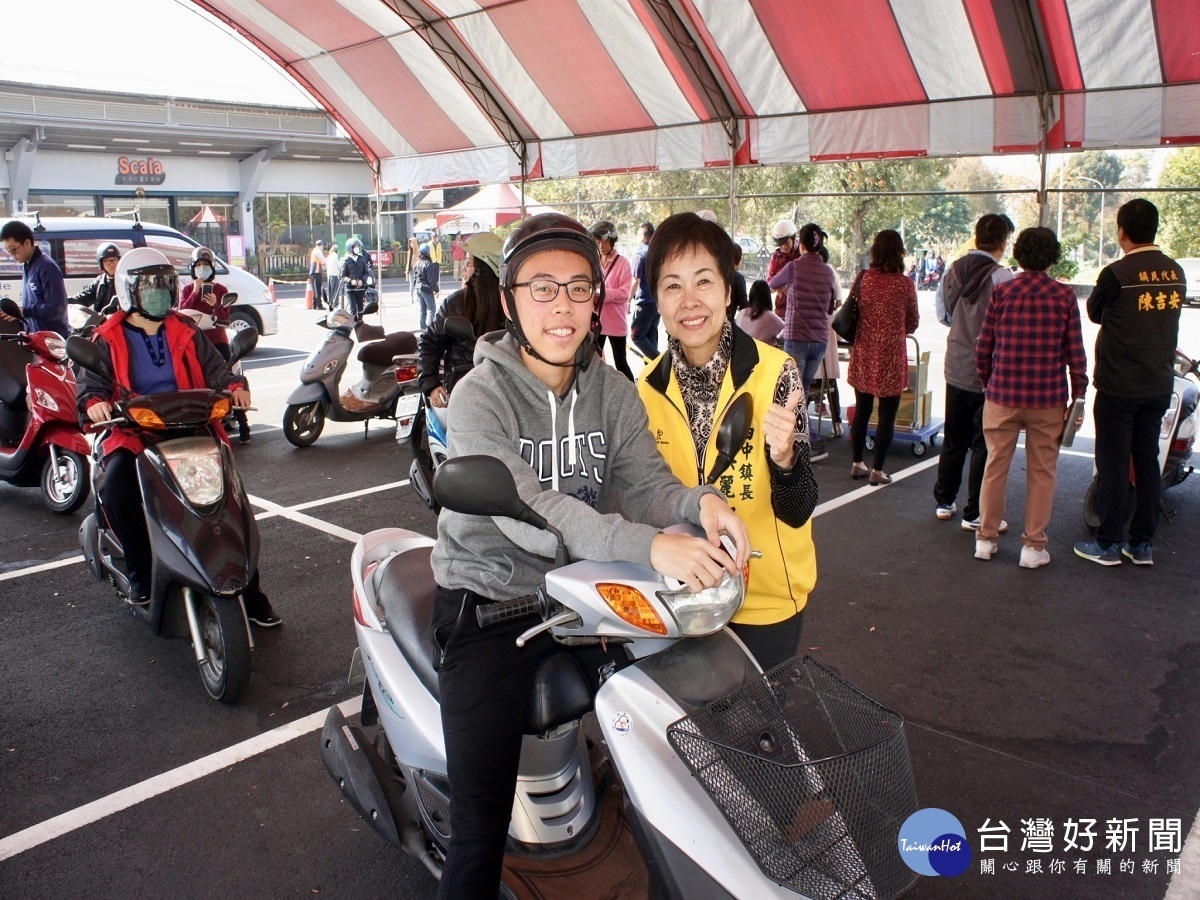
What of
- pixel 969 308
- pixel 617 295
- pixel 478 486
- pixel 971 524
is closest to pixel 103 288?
pixel 617 295

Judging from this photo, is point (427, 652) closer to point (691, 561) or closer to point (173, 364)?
point (691, 561)

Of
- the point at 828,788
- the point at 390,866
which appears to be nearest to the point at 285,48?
the point at 390,866

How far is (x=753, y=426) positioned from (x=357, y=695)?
2514 millimetres

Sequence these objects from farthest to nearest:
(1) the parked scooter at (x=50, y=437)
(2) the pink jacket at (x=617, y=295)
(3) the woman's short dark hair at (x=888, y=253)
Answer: (2) the pink jacket at (x=617, y=295) → (3) the woman's short dark hair at (x=888, y=253) → (1) the parked scooter at (x=50, y=437)

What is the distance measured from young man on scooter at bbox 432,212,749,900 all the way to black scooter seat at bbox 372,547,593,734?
1.5 inches

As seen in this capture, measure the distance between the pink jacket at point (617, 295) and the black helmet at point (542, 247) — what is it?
8.34 m

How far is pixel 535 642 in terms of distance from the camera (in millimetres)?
2236

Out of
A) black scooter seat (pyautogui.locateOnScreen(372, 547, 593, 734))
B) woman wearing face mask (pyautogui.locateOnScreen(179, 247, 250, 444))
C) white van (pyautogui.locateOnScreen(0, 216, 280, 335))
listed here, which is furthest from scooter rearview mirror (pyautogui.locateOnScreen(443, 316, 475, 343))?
white van (pyautogui.locateOnScreen(0, 216, 280, 335))

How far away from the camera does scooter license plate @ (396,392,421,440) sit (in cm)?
689

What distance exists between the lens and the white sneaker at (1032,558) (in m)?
5.75

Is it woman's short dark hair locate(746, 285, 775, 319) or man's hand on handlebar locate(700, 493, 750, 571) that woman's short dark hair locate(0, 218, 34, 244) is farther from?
man's hand on handlebar locate(700, 493, 750, 571)

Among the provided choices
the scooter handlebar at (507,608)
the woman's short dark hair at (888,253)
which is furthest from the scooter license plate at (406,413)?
the scooter handlebar at (507,608)

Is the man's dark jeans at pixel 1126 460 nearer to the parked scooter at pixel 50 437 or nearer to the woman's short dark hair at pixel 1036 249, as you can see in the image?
the woman's short dark hair at pixel 1036 249

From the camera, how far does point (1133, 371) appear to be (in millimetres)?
5523
